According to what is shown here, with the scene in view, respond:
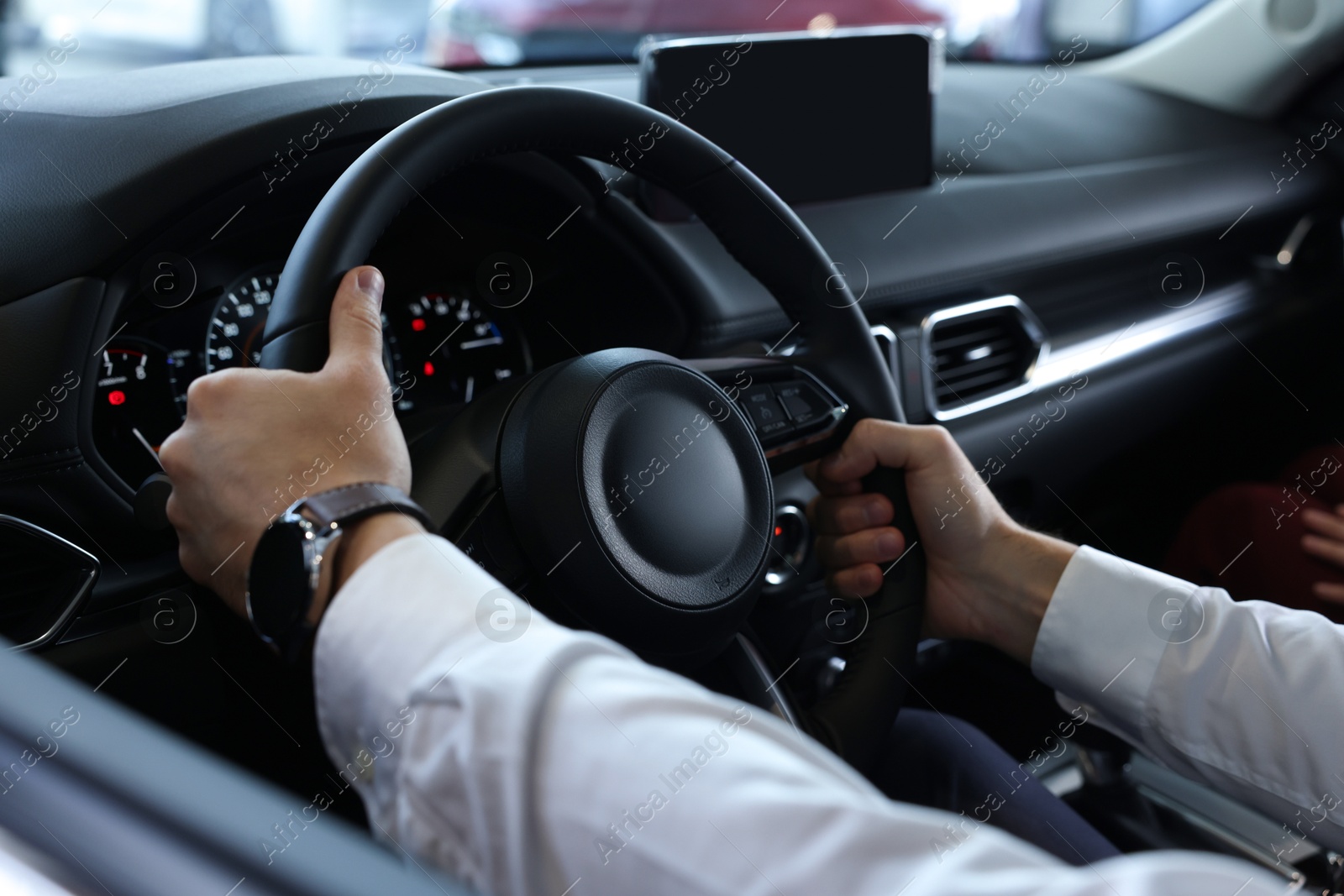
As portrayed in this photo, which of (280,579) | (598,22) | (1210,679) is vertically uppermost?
(598,22)

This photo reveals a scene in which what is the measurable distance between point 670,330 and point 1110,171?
108cm

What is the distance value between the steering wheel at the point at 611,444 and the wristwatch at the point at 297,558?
12 centimetres

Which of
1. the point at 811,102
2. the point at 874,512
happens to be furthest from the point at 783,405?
the point at 811,102

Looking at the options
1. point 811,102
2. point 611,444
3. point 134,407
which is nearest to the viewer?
point 611,444

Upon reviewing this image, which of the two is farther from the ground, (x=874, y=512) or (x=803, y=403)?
(x=803, y=403)

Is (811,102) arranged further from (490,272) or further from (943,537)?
(943,537)

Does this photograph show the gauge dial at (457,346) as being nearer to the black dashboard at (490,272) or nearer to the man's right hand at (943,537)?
the black dashboard at (490,272)

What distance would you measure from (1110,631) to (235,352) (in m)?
0.81

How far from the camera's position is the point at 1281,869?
131 cm

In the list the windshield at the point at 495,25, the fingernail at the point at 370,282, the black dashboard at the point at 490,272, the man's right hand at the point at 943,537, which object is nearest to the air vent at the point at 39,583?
the black dashboard at the point at 490,272

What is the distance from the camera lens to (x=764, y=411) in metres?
1.01

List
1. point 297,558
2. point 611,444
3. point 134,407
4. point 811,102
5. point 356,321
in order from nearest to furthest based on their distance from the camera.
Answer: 1. point 297,558
2. point 356,321
3. point 611,444
4. point 134,407
5. point 811,102

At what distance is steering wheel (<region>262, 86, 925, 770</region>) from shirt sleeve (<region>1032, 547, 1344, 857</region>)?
0.17m

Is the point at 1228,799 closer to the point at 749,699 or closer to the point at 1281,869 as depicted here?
the point at 1281,869
